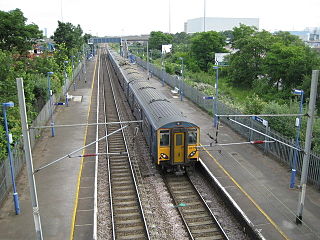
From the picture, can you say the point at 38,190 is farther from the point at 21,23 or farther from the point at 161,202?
the point at 21,23

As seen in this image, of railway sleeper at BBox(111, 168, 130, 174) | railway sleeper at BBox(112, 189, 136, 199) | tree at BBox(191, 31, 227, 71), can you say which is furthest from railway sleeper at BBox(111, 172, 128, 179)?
tree at BBox(191, 31, 227, 71)

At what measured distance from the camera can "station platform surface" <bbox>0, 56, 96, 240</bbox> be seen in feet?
42.4

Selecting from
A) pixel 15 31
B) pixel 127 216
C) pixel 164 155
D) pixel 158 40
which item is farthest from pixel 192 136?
pixel 158 40

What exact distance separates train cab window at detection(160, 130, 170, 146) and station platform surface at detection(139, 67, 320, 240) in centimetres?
266

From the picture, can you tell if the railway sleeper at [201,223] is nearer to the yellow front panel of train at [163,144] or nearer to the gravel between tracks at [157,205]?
the gravel between tracks at [157,205]

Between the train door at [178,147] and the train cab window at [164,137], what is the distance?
1.11 ft

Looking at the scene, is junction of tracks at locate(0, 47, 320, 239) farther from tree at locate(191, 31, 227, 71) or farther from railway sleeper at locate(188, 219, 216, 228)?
tree at locate(191, 31, 227, 71)

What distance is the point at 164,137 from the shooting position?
16.8 metres

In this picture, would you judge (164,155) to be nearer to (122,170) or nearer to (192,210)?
(122,170)

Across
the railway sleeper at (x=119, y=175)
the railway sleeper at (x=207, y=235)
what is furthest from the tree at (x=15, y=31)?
the railway sleeper at (x=207, y=235)

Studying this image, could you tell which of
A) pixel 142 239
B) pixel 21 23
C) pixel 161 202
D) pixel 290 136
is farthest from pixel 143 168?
pixel 21 23

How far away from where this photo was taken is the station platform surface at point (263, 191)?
12930mm

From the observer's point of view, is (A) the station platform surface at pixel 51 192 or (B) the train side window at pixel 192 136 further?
(B) the train side window at pixel 192 136

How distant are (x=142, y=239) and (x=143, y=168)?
6841mm
